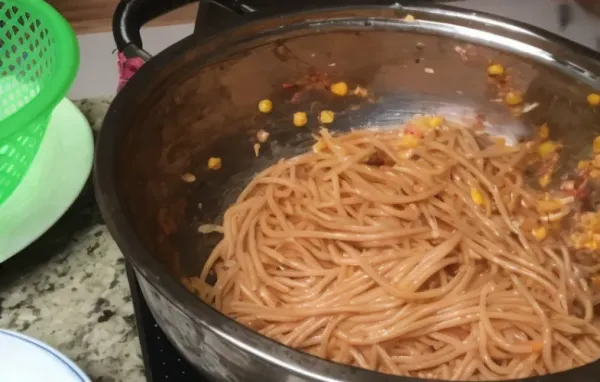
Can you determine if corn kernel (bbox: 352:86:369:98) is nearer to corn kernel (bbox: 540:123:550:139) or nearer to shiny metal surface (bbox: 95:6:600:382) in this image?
shiny metal surface (bbox: 95:6:600:382)

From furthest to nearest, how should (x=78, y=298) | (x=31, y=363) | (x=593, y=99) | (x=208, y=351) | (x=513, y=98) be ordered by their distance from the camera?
(x=513, y=98) → (x=593, y=99) → (x=78, y=298) → (x=31, y=363) → (x=208, y=351)

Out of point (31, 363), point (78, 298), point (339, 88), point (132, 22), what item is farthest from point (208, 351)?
point (339, 88)

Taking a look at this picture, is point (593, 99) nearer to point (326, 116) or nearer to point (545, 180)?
point (545, 180)

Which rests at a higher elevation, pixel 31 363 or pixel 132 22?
pixel 132 22

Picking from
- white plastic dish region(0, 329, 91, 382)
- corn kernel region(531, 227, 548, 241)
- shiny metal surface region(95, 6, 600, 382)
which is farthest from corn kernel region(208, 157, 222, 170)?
corn kernel region(531, 227, 548, 241)

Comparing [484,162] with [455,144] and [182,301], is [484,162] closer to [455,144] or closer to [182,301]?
[455,144]

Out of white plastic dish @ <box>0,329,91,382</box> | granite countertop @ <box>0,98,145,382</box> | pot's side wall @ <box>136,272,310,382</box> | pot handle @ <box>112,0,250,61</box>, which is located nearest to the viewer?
pot's side wall @ <box>136,272,310,382</box>
